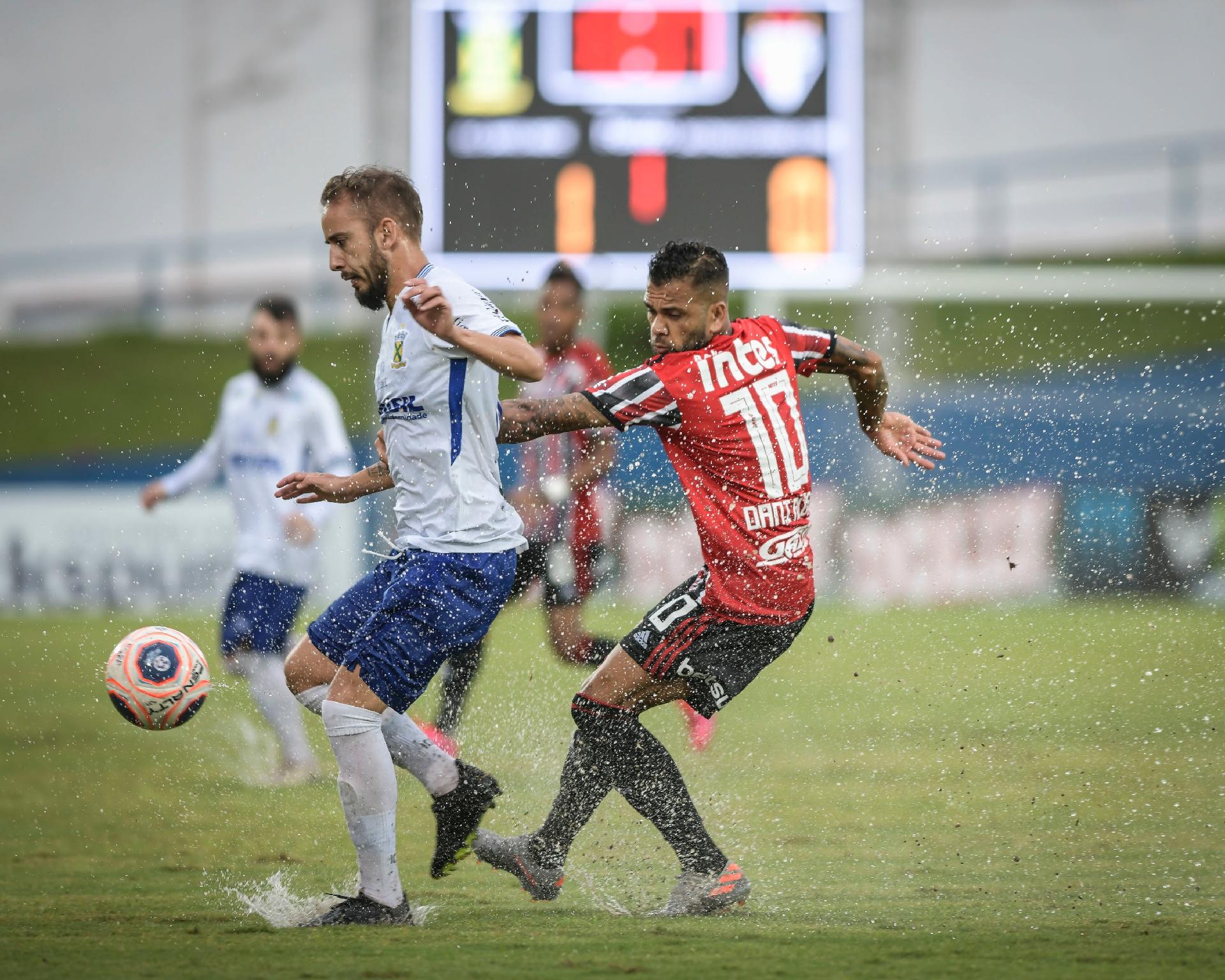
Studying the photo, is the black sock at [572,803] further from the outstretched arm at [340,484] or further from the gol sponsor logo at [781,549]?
the outstretched arm at [340,484]

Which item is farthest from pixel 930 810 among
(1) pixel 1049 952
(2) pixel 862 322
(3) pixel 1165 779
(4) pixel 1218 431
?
(2) pixel 862 322

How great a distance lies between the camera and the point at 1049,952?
145 inches

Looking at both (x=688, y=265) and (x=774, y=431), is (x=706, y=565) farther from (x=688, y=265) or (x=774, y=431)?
(x=688, y=265)

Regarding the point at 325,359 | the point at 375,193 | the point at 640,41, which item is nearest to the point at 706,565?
the point at 375,193

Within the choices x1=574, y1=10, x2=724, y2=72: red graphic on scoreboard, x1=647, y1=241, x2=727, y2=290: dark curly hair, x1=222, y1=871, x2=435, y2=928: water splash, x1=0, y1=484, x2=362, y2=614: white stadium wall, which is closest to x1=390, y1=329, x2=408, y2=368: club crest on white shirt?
x1=647, y1=241, x2=727, y2=290: dark curly hair

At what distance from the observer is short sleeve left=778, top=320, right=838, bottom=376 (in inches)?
182

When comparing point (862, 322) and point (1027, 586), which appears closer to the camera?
point (1027, 586)

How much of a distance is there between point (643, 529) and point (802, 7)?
5469mm

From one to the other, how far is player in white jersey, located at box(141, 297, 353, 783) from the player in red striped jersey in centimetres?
275

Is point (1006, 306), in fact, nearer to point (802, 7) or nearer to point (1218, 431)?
point (1218, 431)

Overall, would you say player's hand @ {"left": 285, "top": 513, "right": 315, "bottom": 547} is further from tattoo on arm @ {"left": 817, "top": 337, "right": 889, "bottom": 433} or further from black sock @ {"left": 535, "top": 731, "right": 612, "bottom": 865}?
tattoo on arm @ {"left": 817, "top": 337, "right": 889, "bottom": 433}

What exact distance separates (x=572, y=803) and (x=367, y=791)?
703 mm

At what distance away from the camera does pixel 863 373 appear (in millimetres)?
4820

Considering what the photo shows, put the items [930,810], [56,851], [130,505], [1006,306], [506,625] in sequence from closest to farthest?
[56,851] → [930,810] → [506,625] → [130,505] → [1006,306]
